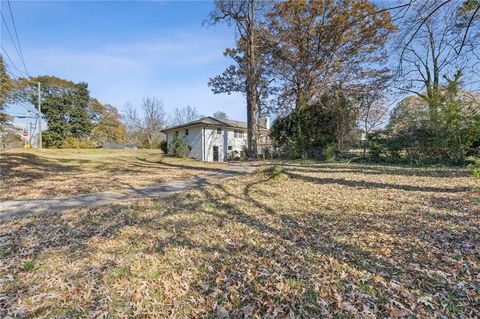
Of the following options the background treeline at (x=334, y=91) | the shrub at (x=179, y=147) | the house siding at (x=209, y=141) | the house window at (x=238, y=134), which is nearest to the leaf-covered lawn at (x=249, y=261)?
the background treeline at (x=334, y=91)

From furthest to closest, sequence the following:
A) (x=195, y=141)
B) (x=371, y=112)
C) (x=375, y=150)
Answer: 1. (x=195, y=141)
2. (x=371, y=112)
3. (x=375, y=150)

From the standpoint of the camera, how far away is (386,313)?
2.11 meters

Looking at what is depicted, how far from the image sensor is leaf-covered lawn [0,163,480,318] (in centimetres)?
224

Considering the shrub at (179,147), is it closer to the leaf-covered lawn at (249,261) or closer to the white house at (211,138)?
the white house at (211,138)

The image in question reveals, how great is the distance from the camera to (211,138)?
71.0 feet

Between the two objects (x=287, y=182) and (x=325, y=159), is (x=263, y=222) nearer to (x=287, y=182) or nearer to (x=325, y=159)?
(x=287, y=182)

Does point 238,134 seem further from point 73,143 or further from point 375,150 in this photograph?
point 73,143

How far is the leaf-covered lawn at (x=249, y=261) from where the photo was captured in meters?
2.24

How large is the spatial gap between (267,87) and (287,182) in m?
15.3

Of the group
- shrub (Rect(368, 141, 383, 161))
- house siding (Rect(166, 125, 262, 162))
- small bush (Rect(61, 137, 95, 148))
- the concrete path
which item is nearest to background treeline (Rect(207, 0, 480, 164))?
shrub (Rect(368, 141, 383, 161))

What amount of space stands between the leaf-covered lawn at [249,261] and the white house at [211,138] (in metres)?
15.8

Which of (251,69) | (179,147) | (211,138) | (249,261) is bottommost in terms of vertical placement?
(249,261)

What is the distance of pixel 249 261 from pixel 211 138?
1908cm

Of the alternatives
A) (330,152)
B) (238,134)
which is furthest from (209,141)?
(330,152)
